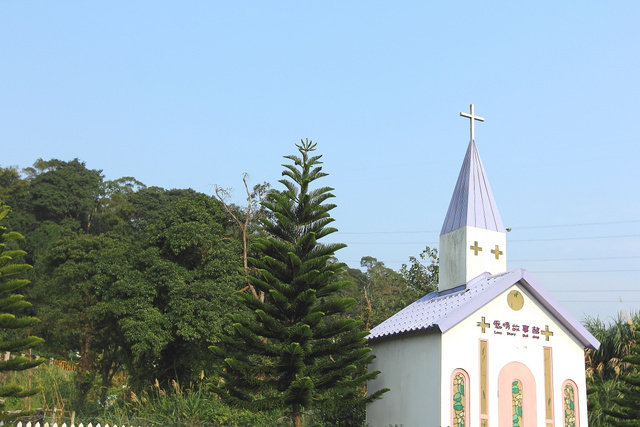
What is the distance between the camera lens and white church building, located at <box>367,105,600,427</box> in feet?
37.6

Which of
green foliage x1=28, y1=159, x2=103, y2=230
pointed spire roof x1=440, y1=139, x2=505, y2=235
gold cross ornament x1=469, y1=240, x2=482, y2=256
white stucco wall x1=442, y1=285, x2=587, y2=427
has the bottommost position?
white stucco wall x1=442, y1=285, x2=587, y2=427

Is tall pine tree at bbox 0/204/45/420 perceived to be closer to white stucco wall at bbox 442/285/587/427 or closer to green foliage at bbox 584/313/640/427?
white stucco wall at bbox 442/285/587/427

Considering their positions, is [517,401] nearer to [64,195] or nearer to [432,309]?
[432,309]

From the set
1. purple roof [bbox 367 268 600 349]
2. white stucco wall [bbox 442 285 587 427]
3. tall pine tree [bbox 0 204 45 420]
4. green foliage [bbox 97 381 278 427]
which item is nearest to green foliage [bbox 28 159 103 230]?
green foliage [bbox 97 381 278 427]

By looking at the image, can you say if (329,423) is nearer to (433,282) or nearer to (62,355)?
(433,282)

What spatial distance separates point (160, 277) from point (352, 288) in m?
23.7

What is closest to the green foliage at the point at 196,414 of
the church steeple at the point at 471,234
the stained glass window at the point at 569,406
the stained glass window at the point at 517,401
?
the church steeple at the point at 471,234

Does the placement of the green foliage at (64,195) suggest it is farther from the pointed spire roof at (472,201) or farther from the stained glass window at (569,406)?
the stained glass window at (569,406)

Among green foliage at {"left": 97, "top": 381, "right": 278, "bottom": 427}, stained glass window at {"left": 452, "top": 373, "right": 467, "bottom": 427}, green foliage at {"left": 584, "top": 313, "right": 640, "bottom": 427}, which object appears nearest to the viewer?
stained glass window at {"left": 452, "top": 373, "right": 467, "bottom": 427}

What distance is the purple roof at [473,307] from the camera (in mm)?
11617

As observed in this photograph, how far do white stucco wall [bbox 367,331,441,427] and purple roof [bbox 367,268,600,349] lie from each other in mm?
266

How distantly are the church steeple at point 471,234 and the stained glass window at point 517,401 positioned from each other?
2218 mm

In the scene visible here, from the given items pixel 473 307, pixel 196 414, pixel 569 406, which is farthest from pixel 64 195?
pixel 569 406

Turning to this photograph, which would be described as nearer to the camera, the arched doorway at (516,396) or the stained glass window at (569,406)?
the arched doorway at (516,396)
